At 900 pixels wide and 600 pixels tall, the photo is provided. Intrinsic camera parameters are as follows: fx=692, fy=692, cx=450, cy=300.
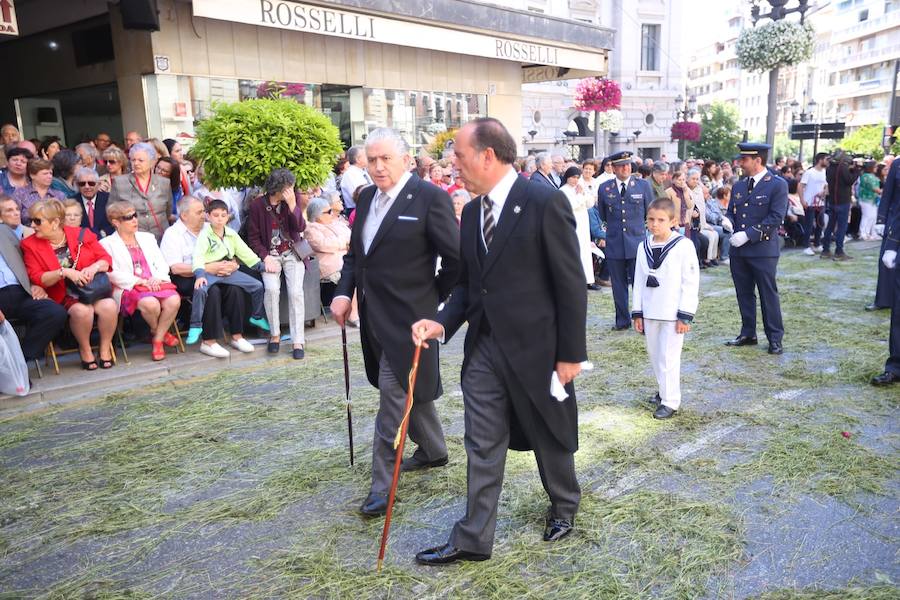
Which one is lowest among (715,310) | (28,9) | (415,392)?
(715,310)

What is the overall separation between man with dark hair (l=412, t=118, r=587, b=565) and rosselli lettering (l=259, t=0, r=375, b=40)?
370 inches

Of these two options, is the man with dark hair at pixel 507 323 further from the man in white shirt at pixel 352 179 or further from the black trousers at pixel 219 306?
the man in white shirt at pixel 352 179

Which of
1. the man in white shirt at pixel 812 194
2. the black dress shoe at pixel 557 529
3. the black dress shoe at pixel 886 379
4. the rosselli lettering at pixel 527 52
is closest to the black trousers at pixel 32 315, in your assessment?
the black dress shoe at pixel 557 529

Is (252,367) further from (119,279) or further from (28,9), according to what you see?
(28,9)

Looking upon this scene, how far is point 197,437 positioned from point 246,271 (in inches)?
122

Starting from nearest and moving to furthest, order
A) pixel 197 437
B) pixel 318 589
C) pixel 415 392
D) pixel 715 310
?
pixel 318 589 → pixel 415 392 → pixel 197 437 → pixel 715 310

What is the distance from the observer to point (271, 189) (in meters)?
7.68

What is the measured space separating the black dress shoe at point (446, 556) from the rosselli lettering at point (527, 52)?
548 inches

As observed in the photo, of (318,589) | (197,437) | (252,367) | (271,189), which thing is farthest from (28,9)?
(318,589)

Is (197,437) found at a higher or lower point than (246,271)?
lower

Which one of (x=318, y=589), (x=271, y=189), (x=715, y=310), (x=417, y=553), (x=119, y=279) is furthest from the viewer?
(x=715, y=310)

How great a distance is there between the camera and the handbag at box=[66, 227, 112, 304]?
6.64 m

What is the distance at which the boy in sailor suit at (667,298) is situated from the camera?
545 centimetres

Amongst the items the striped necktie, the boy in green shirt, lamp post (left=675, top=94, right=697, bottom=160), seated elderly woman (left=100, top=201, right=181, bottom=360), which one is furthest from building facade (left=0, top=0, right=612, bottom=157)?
lamp post (left=675, top=94, right=697, bottom=160)
